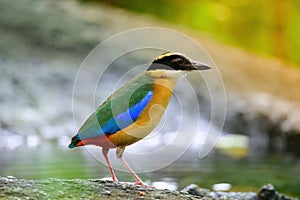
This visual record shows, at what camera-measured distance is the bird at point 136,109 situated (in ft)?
10.9

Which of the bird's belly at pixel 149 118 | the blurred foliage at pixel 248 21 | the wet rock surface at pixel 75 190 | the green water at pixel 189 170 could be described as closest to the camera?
the wet rock surface at pixel 75 190

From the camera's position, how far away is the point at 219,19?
1205 centimetres

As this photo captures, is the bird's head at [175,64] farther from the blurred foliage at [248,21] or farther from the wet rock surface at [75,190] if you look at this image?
the blurred foliage at [248,21]

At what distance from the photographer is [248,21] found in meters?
12.0

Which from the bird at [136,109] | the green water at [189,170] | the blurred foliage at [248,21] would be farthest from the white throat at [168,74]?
the blurred foliage at [248,21]

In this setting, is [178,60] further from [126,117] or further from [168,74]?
[126,117]

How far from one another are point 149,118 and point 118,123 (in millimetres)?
132

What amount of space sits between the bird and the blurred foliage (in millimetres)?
8520

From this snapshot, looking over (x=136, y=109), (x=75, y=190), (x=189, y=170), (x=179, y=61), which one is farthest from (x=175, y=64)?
(x=189, y=170)

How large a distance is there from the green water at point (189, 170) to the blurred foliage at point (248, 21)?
170 inches

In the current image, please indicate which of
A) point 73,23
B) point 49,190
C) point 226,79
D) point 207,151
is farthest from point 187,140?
point 49,190

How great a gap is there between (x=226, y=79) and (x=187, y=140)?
197 cm

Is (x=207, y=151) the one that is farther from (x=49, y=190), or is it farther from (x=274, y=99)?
(x=49, y=190)

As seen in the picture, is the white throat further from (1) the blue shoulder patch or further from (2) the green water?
(2) the green water
